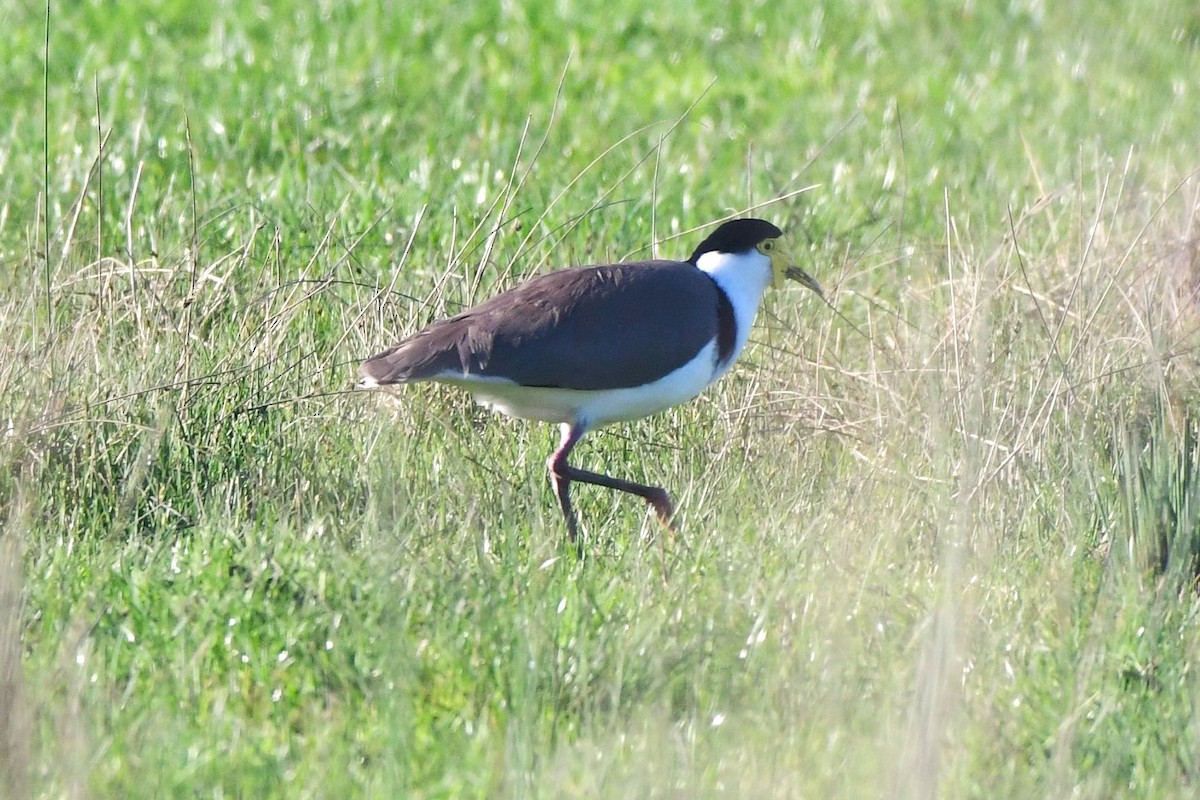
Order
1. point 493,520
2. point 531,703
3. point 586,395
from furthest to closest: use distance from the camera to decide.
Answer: point 586,395 → point 493,520 → point 531,703

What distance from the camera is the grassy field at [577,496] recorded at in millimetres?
2986

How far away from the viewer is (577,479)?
4559 millimetres

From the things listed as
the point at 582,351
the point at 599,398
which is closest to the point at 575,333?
the point at 582,351

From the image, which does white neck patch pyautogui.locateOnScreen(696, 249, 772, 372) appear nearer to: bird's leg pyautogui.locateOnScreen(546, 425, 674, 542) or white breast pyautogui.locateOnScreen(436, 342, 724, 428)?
white breast pyautogui.locateOnScreen(436, 342, 724, 428)

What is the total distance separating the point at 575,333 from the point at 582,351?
0.16ft

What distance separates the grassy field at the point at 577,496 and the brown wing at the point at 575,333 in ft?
0.77

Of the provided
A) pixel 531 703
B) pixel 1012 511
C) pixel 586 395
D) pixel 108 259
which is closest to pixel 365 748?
pixel 531 703

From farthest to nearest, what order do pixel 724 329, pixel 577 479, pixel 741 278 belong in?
pixel 741 278 < pixel 724 329 < pixel 577 479

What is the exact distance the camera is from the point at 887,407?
196 inches

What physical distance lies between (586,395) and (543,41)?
→ 573 centimetres

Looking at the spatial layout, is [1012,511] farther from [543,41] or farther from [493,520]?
Answer: [543,41]

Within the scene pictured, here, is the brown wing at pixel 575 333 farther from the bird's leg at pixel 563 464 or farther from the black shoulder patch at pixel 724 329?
the bird's leg at pixel 563 464

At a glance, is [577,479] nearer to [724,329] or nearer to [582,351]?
[582,351]

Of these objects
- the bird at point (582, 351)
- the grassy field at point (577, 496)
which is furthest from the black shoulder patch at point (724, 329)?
the grassy field at point (577, 496)
